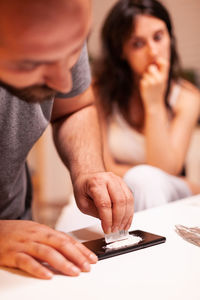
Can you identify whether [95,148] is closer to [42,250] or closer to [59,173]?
[42,250]

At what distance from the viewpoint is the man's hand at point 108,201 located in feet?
2.48

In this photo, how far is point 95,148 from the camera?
1.05 meters

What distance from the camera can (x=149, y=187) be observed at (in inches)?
44.9

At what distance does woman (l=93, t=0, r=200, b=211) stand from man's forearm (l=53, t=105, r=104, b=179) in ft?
2.35

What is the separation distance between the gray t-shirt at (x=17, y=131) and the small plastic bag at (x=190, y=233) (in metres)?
0.45

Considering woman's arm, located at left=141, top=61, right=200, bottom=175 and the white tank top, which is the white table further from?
the white tank top

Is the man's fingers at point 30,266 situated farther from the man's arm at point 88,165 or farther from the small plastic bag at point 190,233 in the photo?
the small plastic bag at point 190,233

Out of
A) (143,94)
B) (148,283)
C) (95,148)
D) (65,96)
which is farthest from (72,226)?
(143,94)

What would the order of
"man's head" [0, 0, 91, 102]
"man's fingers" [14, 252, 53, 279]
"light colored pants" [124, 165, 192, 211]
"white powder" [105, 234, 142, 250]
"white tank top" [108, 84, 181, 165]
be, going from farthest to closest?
"white tank top" [108, 84, 181, 165], "light colored pants" [124, 165, 192, 211], "white powder" [105, 234, 142, 250], "man's fingers" [14, 252, 53, 279], "man's head" [0, 0, 91, 102]

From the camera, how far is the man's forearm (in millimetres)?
969

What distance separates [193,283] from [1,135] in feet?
2.00

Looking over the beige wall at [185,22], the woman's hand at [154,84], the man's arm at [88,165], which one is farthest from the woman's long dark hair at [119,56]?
the beige wall at [185,22]

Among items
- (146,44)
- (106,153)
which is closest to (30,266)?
(106,153)

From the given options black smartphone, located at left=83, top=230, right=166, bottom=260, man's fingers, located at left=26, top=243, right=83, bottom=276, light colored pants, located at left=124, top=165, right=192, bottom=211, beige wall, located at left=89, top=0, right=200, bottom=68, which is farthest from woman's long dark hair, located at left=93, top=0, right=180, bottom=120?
beige wall, located at left=89, top=0, right=200, bottom=68
